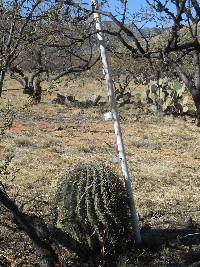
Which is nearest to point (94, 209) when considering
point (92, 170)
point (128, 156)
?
point (92, 170)

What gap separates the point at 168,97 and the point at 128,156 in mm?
7076

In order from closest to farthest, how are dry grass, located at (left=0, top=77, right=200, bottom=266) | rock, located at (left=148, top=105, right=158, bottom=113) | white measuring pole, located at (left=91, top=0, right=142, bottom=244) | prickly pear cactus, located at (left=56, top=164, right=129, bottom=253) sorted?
1. prickly pear cactus, located at (left=56, top=164, right=129, bottom=253)
2. white measuring pole, located at (left=91, top=0, right=142, bottom=244)
3. dry grass, located at (left=0, top=77, right=200, bottom=266)
4. rock, located at (left=148, top=105, right=158, bottom=113)

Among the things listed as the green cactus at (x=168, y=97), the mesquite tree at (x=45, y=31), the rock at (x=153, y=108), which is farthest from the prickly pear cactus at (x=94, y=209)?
the rock at (x=153, y=108)

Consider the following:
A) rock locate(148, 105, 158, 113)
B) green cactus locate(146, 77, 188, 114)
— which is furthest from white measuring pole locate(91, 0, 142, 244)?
rock locate(148, 105, 158, 113)

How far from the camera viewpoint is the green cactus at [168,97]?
17.4 metres

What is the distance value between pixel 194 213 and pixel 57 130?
7.66 m

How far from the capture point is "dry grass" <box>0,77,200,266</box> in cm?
699

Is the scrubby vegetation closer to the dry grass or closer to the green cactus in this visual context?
the dry grass

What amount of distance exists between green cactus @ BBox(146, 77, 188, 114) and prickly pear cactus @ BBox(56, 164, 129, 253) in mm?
11516

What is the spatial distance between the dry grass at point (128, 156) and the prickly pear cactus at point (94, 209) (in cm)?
26

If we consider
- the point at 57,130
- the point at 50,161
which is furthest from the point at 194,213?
the point at 57,130

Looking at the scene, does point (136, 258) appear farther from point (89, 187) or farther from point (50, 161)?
point (50, 161)

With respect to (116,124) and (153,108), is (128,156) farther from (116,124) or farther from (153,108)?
(153,108)

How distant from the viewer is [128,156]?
11102 millimetres
